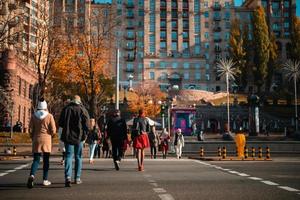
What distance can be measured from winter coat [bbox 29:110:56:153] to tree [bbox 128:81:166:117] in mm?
66324

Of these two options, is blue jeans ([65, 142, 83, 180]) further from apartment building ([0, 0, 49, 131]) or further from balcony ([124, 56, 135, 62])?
balcony ([124, 56, 135, 62])

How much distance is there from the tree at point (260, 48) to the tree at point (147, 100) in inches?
772

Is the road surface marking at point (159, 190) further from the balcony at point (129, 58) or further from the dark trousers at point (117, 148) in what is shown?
the balcony at point (129, 58)

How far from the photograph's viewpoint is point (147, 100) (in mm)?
85125

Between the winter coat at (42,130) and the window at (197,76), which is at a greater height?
the window at (197,76)

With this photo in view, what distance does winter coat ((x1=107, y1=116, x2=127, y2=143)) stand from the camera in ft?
49.6

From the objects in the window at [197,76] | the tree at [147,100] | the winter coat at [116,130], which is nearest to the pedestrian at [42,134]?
the winter coat at [116,130]

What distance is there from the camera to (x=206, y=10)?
11400cm

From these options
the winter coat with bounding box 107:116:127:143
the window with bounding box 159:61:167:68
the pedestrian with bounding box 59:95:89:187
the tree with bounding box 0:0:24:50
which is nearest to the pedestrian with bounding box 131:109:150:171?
the winter coat with bounding box 107:116:127:143

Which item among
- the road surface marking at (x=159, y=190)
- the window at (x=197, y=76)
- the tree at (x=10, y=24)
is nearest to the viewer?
the road surface marking at (x=159, y=190)

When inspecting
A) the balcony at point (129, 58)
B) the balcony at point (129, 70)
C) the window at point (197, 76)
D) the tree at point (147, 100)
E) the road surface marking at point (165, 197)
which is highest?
the balcony at point (129, 58)

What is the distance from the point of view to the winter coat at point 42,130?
9.88m

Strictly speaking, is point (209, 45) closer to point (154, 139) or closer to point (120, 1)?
point (120, 1)

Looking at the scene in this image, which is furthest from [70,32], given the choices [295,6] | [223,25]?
[295,6]
